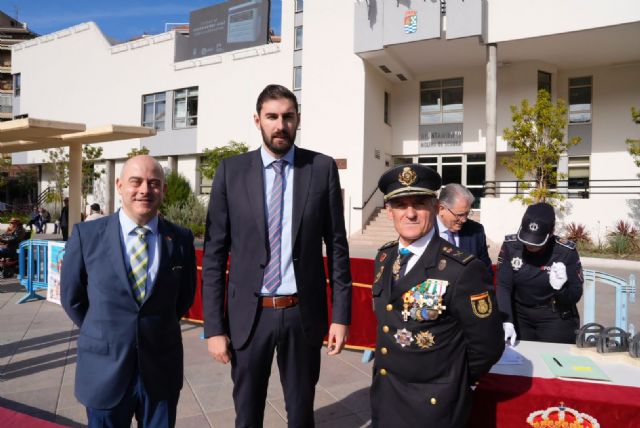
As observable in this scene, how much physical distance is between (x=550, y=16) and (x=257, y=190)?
56.5 ft

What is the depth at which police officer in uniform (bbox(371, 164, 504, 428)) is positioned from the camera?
1.77 m

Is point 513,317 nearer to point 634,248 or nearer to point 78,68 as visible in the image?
point 634,248

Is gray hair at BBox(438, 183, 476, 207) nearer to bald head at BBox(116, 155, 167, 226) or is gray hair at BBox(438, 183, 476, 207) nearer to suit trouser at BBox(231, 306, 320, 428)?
suit trouser at BBox(231, 306, 320, 428)

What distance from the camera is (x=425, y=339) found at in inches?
73.0

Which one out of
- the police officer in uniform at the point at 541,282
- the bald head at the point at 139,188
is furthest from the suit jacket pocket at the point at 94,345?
the police officer in uniform at the point at 541,282

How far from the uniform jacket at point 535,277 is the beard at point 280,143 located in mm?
1882

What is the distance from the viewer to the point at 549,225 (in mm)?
2986

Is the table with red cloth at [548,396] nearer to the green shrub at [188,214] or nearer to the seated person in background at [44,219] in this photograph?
the green shrub at [188,214]

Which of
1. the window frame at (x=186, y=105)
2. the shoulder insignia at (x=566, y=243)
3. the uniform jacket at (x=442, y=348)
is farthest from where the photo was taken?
the window frame at (x=186, y=105)

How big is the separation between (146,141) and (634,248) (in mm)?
24615

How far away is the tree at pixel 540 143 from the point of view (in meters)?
15.4

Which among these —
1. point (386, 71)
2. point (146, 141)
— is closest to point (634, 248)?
point (386, 71)

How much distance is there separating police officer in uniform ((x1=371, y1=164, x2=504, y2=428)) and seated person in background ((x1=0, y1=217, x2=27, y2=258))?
34.3 ft

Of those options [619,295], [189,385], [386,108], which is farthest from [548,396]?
[386,108]
